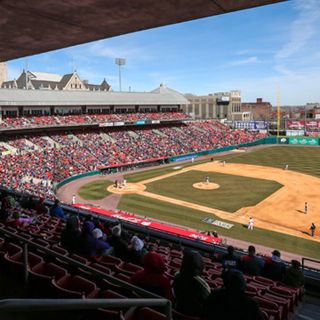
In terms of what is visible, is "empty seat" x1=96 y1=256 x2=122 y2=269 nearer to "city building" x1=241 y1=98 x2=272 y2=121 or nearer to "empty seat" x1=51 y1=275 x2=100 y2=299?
"empty seat" x1=51 y1=275 x2=100 y2=299

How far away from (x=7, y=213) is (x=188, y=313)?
7.38 m

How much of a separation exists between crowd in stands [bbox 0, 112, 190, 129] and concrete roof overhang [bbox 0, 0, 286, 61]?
42.6 metres

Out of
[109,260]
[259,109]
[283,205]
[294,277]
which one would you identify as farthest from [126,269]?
[259,109]

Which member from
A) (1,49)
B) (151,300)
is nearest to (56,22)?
→ (1,49)

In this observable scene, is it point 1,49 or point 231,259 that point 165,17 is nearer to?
point 1,49

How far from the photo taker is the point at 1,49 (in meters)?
6.04

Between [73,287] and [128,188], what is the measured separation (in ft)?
→ 110

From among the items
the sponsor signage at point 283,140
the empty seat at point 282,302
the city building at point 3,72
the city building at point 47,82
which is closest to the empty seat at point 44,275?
the empty seat at point 282,302

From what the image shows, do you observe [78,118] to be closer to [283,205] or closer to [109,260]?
[283,205]

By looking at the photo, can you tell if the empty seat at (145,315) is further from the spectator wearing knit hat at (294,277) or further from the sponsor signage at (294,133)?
the sponsor signage at (294,133)

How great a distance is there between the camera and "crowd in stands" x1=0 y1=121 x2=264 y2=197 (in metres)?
37.0

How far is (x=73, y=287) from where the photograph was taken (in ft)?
16.5

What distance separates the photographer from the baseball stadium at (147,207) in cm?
420

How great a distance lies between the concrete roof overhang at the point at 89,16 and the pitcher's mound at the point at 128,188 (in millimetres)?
31946
